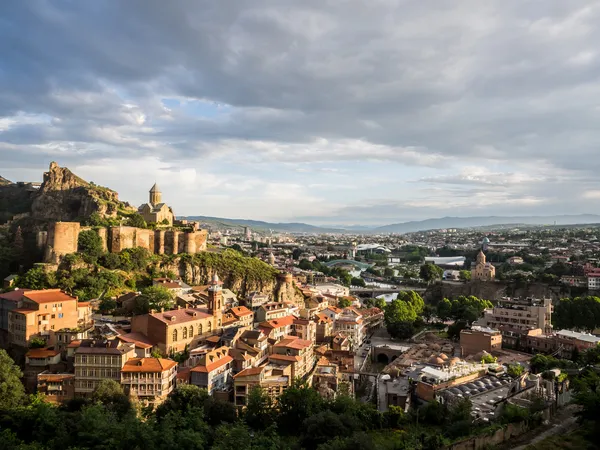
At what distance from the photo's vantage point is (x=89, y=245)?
36531 millimetres

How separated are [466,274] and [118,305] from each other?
6166 cm

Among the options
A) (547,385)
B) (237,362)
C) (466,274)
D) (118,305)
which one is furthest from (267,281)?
(466,274)

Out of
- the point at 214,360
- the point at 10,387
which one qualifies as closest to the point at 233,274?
the point at 214,360

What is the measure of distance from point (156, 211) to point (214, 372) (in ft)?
100

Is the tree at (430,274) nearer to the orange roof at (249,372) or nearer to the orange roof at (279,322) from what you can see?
the orange roof at (279,322)

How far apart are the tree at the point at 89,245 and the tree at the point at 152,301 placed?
741 cm

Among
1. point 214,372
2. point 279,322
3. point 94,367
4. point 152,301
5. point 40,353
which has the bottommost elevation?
point 214,372

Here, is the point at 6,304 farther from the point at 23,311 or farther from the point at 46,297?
the point at 23,311

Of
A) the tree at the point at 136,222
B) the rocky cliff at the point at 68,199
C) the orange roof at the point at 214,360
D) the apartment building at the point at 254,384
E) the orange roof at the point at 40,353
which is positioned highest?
the rocky cliff at the point at 68,199

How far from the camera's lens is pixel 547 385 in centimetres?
2381

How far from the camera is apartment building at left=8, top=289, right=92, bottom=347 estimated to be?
25.0 meters

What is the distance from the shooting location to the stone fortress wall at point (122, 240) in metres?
35.5

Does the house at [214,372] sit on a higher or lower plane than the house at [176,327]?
lower

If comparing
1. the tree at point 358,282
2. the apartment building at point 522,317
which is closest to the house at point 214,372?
the apartment building at point 522,317
